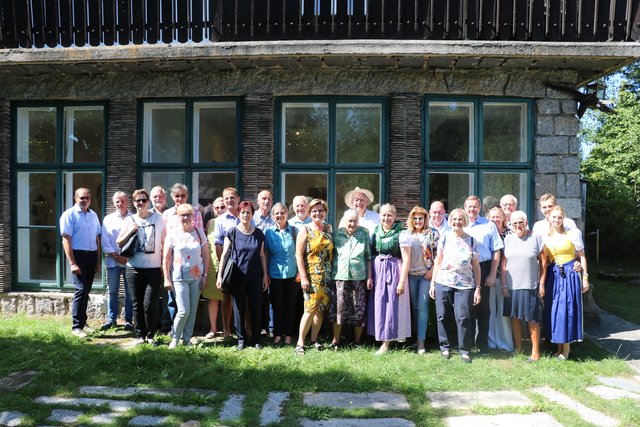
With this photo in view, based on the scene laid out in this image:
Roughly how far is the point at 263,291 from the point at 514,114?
4.18 m

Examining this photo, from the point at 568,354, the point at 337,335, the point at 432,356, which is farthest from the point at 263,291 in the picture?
the point at 568,354

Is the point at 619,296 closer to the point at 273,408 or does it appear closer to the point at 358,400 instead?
the point at 358,400

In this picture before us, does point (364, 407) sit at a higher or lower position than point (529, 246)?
lower

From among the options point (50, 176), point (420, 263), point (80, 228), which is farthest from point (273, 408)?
point (50, 176)

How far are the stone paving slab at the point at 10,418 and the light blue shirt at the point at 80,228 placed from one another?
2806mm

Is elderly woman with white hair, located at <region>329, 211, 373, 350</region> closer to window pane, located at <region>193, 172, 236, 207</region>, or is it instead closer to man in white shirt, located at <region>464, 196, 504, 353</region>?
man in white shirt, located at <region>464, 196, 504, 353</region>

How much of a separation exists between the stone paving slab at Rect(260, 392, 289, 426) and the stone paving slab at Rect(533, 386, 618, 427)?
2259mm

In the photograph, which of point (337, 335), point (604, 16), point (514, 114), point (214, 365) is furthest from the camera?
point (514, 114)

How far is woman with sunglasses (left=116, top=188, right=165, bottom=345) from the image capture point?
6.07 m

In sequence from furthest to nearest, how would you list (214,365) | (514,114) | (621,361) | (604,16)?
(514,114) < (604,16) < (621,361) < (214,365)

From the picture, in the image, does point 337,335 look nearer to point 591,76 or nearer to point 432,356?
point 432,356

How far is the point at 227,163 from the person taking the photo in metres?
7.34

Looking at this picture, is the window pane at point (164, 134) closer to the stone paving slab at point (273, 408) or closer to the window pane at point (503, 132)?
the stone paving slab at point (273, 408)

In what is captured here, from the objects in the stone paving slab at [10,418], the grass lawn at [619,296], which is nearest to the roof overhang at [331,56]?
the grass lawn at [619,296]
